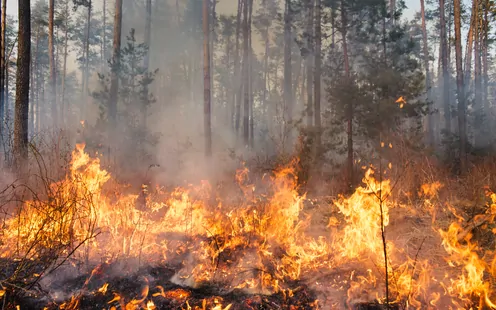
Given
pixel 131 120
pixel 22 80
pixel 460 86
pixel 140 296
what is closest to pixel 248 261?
pixel 140 296

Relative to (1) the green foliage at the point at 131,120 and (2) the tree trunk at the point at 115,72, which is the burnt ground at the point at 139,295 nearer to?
(1) the green foliage at the point at 131,120

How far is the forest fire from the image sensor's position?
332 cm

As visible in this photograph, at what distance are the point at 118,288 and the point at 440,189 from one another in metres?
7.23

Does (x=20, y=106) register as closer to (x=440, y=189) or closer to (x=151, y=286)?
(x=151, y=286)

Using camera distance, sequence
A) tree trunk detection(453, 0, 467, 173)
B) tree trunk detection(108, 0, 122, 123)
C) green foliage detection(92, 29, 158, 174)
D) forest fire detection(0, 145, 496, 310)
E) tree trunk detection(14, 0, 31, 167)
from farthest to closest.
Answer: green foliage detection(92, 29, 158, 174) → tree trunk detection(108, 0, 122, 123) → tree trunk detection(453, 0, 467, 173) → tree trunk detection(14, 0, 31, 167) → forest fire detection(0, 145, 496, 310)

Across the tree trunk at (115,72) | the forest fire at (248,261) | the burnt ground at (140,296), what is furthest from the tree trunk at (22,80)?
the burnt ground at (140,296)

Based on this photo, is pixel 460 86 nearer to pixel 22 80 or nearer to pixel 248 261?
pixel 248 261

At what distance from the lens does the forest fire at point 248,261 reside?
10.9 feet

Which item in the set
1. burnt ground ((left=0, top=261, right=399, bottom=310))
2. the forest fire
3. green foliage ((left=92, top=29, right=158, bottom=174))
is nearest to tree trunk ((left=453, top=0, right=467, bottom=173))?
the forest fire

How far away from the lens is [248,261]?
4438mm

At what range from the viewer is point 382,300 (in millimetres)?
3303

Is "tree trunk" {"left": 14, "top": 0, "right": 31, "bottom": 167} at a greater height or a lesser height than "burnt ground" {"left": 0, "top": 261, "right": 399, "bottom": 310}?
greater

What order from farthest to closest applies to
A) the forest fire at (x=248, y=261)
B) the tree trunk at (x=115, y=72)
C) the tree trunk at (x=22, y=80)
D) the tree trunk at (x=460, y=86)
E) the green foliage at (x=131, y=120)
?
the green foliage at (x=131, y=120) < the tree trunk at (x=115, y=72) < the tree trunk at (x=460, y=86) < the tree trunk at (x=22, y=80) < the forest fire at (x=248, y=261)

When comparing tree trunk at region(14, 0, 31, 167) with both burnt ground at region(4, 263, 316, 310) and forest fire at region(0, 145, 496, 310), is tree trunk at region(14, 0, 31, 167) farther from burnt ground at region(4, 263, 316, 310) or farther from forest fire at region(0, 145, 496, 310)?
burnt ground at region(4, 263, 316, 310)
